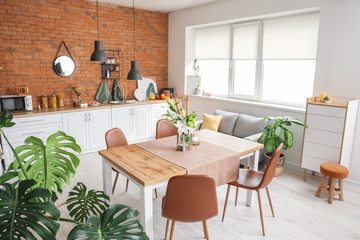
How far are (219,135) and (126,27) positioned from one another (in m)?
3.78

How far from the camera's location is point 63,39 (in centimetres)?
536

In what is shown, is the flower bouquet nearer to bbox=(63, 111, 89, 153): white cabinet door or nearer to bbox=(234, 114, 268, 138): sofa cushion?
bbox=(234, 114, 268, 138): sofa cushion

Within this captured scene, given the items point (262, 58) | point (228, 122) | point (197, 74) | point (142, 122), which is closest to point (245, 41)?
point (262, 58)

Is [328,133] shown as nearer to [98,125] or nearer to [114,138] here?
[114,138]

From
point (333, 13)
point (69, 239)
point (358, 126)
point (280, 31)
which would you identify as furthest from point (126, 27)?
point (69, 239)

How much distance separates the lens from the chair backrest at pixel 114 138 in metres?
3.48

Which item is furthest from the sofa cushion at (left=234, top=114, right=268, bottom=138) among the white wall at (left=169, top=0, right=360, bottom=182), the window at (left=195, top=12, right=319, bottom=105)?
the window at (left=195, top=12, right=319, bottom=105)

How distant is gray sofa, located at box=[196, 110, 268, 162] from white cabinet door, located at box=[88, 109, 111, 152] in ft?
7.64

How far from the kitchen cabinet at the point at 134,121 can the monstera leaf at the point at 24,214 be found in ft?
14.0

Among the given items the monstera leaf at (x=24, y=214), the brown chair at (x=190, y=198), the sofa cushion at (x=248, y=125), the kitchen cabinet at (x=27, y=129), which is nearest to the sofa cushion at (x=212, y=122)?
the sofa cushion at (x=248, y=125)

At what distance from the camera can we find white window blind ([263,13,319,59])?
438 centimetres

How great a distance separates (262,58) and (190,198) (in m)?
3.77

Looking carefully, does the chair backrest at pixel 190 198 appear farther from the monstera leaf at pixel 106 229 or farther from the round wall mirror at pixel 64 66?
the round wall mirror at pixel 64 66

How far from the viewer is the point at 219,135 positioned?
380cm
